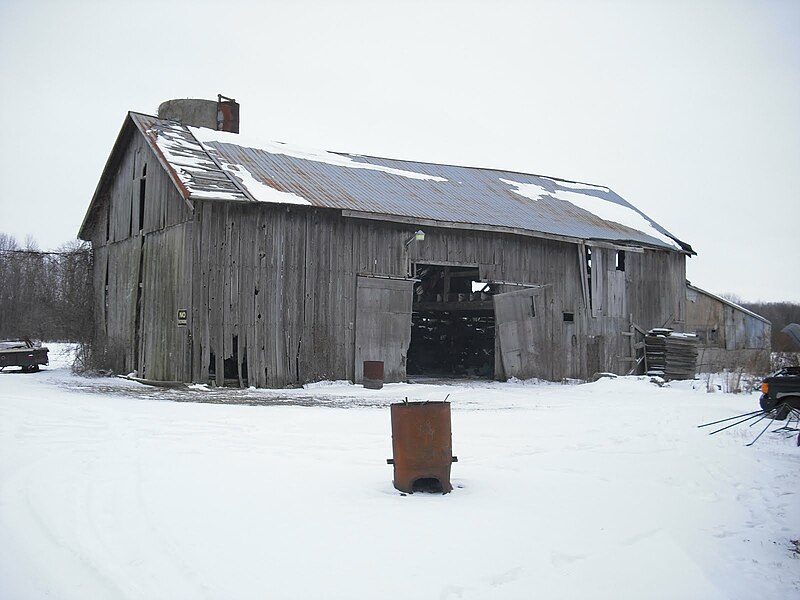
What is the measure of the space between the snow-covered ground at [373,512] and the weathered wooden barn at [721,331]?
61.4 feet

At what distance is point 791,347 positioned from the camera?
110 ft

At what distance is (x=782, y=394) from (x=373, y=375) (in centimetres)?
991

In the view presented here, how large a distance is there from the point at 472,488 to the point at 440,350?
2084 centimetres

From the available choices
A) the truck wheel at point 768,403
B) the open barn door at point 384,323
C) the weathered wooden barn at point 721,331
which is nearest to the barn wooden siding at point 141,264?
the open barn door at point 384,323

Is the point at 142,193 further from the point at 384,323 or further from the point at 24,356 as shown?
the point at 384,323

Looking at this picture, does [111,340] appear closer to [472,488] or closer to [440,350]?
[440,350]

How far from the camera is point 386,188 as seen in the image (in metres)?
22.5

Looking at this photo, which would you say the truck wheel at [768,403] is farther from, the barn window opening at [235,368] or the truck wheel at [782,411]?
the barn window opening at [235,368]

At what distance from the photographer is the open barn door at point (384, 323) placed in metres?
19.9

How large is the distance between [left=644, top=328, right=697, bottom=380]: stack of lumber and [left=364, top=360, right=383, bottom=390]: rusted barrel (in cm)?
966

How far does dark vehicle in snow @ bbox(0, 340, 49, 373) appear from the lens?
22.8 metres

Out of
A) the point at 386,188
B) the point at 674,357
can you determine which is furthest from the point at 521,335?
the point at 386,188

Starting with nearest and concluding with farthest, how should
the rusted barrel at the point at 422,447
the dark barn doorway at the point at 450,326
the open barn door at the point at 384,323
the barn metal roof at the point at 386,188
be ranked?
1. the rusted barrel at the point at 422,447
2. the barn metal roof at the point at 386,188
3. the open barn door at the point at 384,323
4. the dark barn doorway at the point at 450,326

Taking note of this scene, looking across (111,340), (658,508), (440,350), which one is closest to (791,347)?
(440,350)
